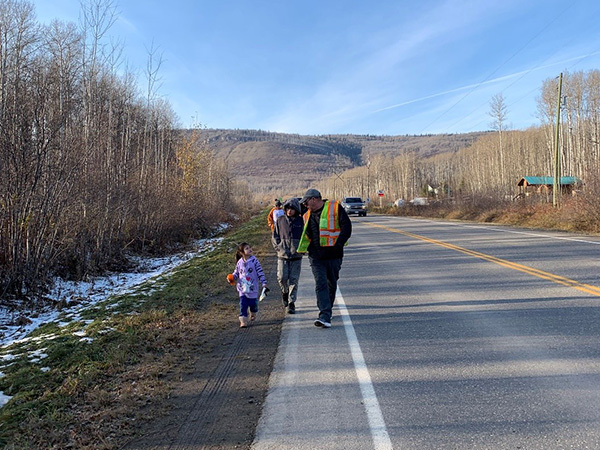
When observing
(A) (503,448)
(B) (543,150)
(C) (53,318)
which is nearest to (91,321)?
(C) (53,318)

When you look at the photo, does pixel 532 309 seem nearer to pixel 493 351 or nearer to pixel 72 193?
pixel 493 351

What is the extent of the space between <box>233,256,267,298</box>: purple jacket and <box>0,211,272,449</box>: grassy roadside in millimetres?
607

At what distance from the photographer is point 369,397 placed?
404cm

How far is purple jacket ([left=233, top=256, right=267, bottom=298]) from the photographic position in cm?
676

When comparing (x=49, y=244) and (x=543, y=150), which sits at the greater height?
(x=543, y=150)

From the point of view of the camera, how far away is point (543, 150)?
235 ft

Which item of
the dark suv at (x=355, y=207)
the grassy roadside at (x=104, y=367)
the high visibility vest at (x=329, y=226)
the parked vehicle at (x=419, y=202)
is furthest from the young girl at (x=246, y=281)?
the parked vehicle at (x=419, y=202)

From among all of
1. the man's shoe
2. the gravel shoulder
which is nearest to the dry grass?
the man's shoe

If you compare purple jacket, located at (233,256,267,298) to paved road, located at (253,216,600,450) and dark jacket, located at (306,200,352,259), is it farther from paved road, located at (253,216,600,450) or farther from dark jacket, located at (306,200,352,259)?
dark jacket, located at (306,200,352,259)

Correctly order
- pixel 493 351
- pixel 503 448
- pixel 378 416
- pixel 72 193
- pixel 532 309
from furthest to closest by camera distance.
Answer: pixel 72 193, pixel 532 309, pixel 493 351, pixel 378 416, pixel 503 448

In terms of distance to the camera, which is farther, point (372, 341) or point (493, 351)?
point (372, 341)

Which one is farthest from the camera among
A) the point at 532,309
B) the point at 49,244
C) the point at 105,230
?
the point at 105,230

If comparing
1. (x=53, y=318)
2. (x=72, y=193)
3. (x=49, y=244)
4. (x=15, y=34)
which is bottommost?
(x=53, y=318)

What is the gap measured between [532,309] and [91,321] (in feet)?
24.6
